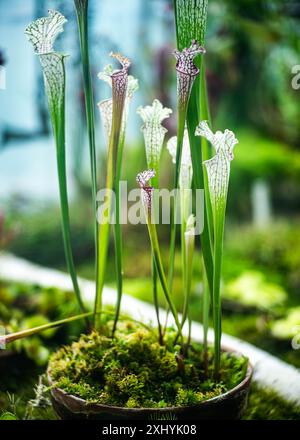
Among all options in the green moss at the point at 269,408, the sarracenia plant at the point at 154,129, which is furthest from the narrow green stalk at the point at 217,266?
the green moss at the point at 269,408

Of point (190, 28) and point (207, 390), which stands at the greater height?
point (190, 28)

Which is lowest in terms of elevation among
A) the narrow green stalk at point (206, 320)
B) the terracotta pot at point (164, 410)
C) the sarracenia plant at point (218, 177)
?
the terracotta pot at point (164, 410)

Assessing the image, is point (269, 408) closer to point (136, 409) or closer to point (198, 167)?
point (136, 409)

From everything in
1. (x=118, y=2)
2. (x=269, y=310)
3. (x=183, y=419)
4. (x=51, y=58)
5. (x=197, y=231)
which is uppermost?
(x=118, y=2)

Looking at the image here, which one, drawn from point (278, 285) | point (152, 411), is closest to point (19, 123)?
point (278, 285)

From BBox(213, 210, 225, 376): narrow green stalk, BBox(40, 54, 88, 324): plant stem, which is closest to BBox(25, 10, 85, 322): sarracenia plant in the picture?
BBox(40, 54, 88, 324): plant stem

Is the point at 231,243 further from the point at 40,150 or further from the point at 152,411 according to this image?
the point at 152,411

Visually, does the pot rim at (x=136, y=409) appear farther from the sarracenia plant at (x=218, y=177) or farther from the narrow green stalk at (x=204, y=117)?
the narrow green stalk at (x=204, y=117)
